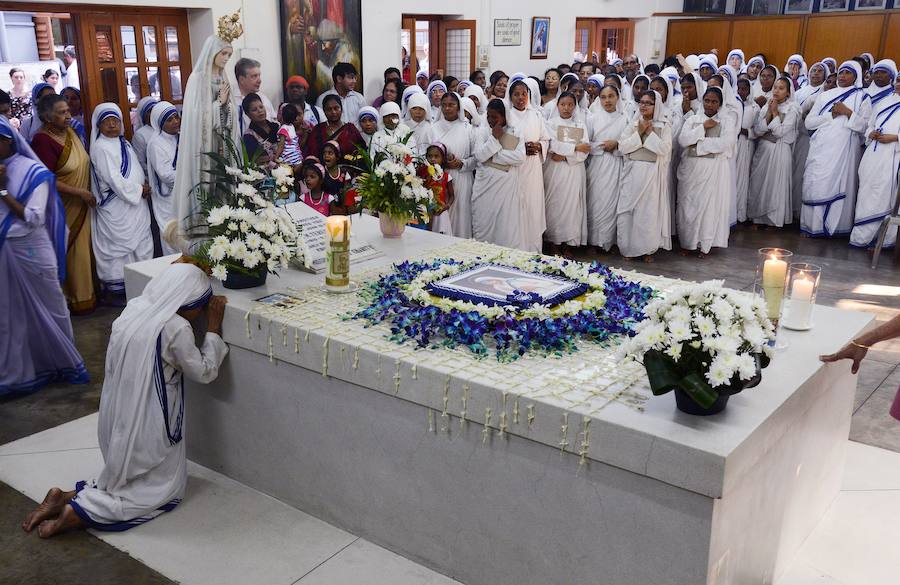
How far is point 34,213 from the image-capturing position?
4.81m

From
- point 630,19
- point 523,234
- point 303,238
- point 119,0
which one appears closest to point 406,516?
point 303,238

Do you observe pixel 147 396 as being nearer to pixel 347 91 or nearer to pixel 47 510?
pixel 47 510

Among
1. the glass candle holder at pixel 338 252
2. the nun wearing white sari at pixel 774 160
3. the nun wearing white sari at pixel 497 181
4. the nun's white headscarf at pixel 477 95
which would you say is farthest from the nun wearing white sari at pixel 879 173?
the glass candle holder at pixel 338 252

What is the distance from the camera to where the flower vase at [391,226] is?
15.4 ft

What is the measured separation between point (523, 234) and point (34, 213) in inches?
180

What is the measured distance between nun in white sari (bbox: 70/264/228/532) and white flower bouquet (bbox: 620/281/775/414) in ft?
6.36

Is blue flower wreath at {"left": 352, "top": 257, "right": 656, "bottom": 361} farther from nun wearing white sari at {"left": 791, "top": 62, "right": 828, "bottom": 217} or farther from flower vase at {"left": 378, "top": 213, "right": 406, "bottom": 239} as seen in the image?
nun wearing white sari at {"left": 791, "top": 62, "right": 828, "bottom": 217}

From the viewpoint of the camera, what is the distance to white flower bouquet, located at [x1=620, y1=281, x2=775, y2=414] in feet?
8.04

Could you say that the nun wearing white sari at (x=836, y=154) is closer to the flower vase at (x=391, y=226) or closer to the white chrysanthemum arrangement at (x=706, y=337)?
the flower vase at (x=391, y=226)

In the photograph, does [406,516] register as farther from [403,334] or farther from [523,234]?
[523,234]

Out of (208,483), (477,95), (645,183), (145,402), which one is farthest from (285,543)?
(477,95)

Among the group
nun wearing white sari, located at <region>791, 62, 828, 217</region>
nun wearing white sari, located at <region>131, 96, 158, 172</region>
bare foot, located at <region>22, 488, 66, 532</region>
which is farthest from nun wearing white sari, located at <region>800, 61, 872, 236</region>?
bare foot, located at <region>22, 488, 66, 532</region>

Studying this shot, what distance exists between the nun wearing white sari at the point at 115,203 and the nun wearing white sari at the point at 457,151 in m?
2.75

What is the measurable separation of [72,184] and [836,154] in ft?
26.3
